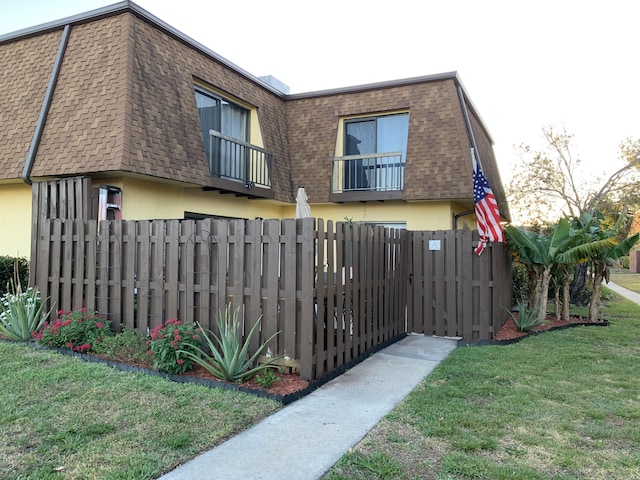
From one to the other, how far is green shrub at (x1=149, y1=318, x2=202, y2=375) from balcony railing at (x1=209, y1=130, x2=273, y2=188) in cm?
556

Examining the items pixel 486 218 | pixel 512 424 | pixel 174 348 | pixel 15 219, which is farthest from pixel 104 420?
pixel 15 219

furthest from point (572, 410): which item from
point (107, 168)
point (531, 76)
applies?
point (531, 76)

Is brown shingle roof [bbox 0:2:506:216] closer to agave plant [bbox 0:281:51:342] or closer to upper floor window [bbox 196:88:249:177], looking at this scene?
upper floor window [bbox 196:88:249:177]

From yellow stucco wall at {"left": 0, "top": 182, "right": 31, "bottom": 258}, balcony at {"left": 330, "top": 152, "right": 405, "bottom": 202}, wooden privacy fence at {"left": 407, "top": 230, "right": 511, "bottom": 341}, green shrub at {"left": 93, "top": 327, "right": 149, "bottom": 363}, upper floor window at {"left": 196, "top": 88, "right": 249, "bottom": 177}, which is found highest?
upper floor window at {"left": 196, "top": 88, "right": 249, "bottom": 177}

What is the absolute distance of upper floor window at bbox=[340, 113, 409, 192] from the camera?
12.7 meters

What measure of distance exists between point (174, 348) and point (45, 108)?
651cm

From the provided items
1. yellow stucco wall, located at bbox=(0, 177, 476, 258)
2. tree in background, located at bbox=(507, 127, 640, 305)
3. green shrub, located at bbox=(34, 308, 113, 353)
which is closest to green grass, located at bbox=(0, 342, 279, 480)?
green shrub, located at bbox=(34, 308, 113, 353)

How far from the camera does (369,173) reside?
13.0 m

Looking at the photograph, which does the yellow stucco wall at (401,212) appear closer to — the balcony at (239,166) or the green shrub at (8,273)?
the balcony at (239,166)

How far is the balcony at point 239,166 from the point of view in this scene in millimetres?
10812

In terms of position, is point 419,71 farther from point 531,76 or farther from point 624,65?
point 624,65

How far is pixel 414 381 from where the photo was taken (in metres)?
5.90

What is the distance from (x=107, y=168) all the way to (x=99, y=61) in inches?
106

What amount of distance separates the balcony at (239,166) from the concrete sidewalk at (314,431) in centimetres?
612
